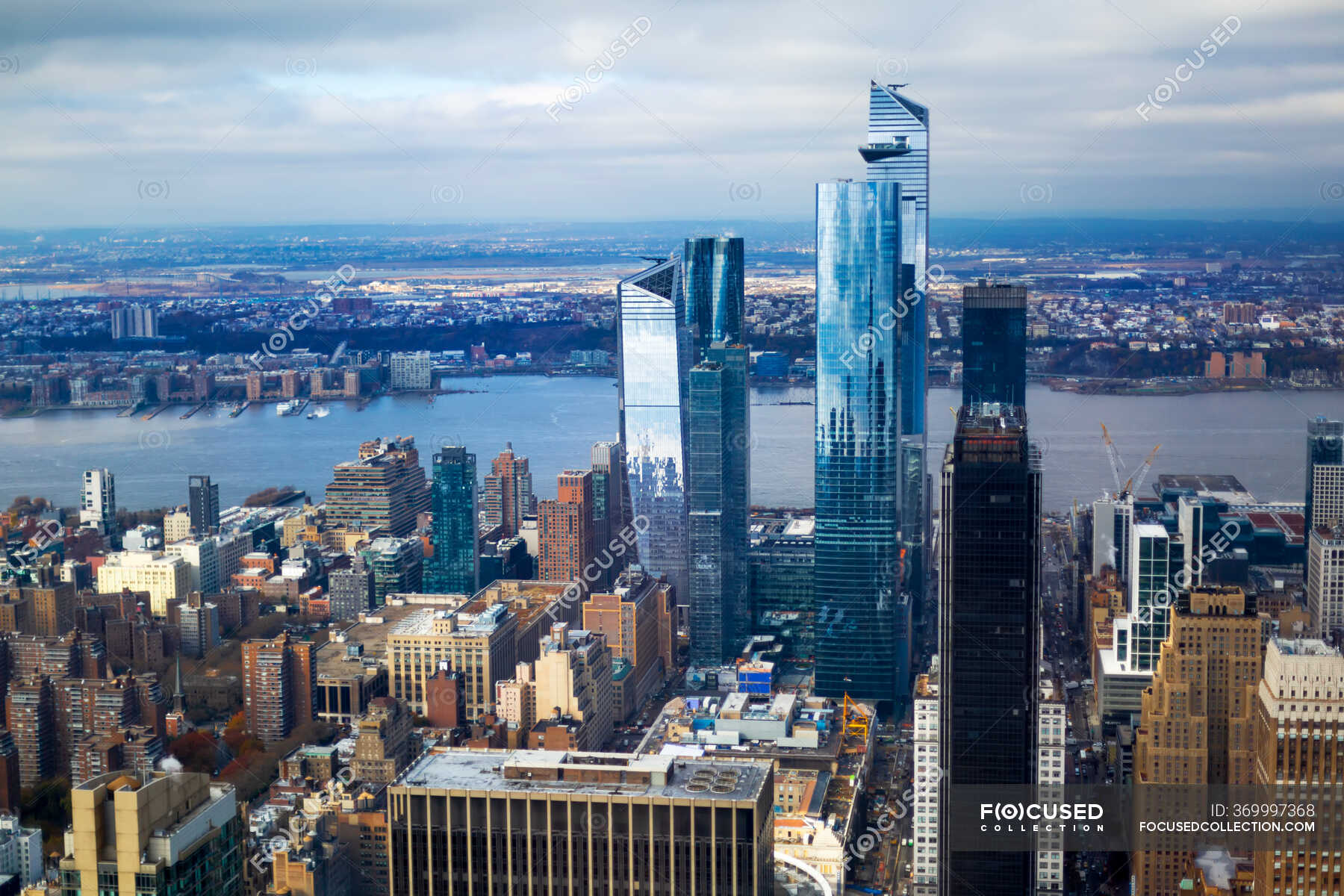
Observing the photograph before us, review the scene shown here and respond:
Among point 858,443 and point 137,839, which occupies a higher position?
point 858,443

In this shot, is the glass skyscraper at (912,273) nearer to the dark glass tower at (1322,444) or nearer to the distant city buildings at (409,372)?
the dark glass tower at (1322,444)

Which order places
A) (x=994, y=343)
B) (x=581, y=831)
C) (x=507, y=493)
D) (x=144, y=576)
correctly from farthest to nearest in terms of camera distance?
1. (x=507, y=493)
2. (x=994, y=343)
3. (x=144, y=576)
4. (x=581, y=831)

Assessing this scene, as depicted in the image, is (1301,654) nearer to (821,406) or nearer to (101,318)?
(821,406)

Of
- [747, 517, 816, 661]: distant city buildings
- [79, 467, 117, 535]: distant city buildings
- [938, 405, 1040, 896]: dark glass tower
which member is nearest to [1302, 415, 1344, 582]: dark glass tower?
[747, 517, 816, 661]: distant city buildings

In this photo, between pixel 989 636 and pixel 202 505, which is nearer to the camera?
pixel 989 636

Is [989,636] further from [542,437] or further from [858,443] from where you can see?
[542,437]

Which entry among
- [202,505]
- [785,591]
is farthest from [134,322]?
[785,591]

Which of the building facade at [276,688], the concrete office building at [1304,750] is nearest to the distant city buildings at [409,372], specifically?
the building facade at [276,688]
